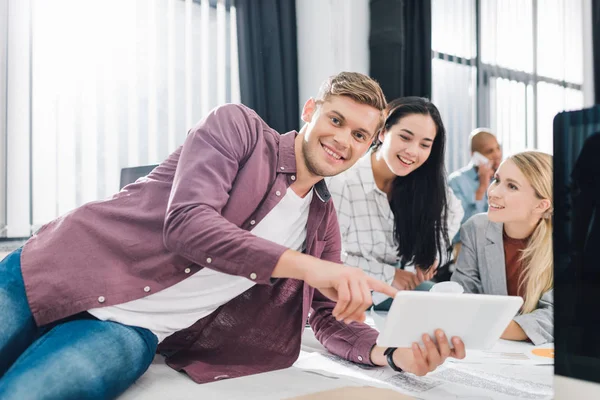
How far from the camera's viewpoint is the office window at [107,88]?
2.69 meters

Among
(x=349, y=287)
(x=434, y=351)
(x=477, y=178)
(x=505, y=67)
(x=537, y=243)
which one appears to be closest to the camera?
(x=349, y=287)

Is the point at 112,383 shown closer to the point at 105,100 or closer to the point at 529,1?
the point at 105,100

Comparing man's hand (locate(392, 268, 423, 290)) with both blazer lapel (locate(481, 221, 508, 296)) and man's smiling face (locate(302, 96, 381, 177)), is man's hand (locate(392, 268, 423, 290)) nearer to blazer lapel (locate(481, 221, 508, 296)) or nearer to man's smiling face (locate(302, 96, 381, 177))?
blazer lapel (locate(481, 221, 508, 296))

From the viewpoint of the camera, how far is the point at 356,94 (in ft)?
4.08

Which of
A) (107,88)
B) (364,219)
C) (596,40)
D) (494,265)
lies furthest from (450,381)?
(596,40)

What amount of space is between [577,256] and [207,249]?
1.93 feet

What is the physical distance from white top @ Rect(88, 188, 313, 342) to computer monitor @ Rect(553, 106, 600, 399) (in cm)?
66

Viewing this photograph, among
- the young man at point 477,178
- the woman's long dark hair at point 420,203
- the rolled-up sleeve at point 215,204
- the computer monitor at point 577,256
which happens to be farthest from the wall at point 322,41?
the computer monitor at point 577,256

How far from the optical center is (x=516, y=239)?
1.92 meters

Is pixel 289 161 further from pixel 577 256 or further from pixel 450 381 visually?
pixel 577 256

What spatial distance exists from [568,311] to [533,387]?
0.52 metres

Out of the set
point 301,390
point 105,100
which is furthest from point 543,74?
point 301,390

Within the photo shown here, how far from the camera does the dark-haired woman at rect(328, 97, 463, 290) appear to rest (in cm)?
213

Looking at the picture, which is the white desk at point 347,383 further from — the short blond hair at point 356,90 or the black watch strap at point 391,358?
the short blond hair at point 356,90
